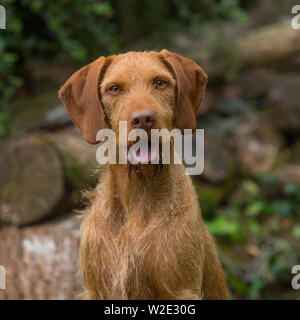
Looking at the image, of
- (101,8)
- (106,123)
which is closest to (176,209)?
(106,123)

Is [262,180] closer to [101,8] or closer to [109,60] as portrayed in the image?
[101,8]

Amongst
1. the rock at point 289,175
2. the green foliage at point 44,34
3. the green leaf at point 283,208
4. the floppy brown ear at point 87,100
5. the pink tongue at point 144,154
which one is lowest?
the green leaf at point 283,208

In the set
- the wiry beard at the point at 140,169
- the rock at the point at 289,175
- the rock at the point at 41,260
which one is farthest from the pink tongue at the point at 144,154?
the rock at the point at 289,175

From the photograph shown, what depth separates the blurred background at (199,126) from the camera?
16.4ft

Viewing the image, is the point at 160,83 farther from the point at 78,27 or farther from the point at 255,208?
the point at 78,27

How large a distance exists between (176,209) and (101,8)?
9.17ft

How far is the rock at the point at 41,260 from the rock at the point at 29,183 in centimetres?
16

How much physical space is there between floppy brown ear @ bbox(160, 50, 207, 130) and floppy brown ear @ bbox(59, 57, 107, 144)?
496 mm

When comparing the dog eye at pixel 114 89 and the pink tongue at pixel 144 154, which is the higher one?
the dog eye at pixel 114 89

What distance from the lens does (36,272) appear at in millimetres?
4410

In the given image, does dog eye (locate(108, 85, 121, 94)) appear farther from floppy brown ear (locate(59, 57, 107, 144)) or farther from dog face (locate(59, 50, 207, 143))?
floppy brown ear (locate(59, 57, 107, 144))

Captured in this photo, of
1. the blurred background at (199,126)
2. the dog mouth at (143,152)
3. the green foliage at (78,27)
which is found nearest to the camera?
the dog mouth at (143,152)

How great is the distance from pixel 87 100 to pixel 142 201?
79cm

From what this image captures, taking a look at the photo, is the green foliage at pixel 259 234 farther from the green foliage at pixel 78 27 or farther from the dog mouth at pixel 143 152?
the dog mouth at pixel 143 152
